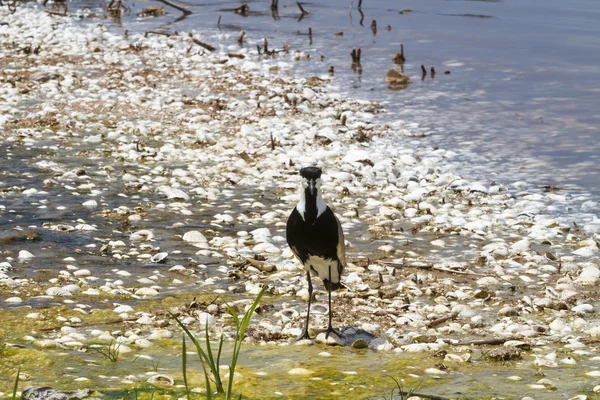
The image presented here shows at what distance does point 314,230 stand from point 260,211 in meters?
3.90

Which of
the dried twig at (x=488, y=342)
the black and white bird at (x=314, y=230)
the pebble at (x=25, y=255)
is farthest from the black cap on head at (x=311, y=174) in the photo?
the pebble at (x=25, y=255)

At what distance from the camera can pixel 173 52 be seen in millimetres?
21828

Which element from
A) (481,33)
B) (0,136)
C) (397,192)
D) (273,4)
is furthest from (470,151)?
(273,4)

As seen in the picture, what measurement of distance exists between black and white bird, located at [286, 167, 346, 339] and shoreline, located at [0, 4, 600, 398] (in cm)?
62

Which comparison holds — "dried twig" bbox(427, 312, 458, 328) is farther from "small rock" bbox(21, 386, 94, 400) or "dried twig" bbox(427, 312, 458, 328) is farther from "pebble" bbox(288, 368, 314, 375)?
"small rock" bbox(21, 386, 94, 400)

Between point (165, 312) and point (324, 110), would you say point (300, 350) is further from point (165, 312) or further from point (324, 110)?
point (324, 110)

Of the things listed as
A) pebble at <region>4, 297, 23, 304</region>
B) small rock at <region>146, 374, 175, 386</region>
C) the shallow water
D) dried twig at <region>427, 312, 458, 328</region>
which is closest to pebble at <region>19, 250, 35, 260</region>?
pebble at <region>4, 297, 23, 304</region>

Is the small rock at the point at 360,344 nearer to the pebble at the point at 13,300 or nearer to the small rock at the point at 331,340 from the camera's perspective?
the small rock at the point at 331,340

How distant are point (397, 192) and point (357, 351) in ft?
17.3

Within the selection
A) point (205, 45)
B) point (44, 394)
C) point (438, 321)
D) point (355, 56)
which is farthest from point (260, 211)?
point (205, 45)

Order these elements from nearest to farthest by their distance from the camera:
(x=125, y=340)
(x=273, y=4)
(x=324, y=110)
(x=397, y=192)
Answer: (x=125, y=340) < (x=397, y=192) < (x=324, y=110) < (x=273, y=4)

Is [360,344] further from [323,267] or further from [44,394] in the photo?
[44,394]

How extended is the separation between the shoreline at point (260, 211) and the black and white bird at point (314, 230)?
0.62 m

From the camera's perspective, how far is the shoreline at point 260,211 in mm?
7871
